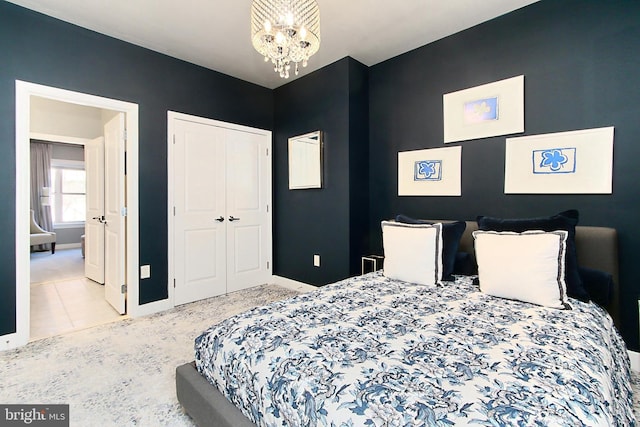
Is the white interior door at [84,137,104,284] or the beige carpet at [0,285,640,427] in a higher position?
the white interior door at [84,137,104,284]

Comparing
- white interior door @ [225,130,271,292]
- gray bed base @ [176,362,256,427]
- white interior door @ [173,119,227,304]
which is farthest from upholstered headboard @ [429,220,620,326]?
white interior door @ [173,119,227,304]

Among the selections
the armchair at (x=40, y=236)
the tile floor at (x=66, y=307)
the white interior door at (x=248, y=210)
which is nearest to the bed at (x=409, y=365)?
the tile floor at (x=66, y=307)

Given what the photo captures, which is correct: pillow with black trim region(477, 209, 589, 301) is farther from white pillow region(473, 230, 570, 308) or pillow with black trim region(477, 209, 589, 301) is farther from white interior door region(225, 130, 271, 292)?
white interior door region(225, 130, 271, 292)

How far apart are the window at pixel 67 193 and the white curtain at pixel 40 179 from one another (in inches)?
10.5

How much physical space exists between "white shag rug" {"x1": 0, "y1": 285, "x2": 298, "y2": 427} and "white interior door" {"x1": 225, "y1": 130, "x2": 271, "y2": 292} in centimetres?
98

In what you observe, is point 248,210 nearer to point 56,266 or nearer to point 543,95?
point 543,95

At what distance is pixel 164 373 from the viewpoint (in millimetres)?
2068

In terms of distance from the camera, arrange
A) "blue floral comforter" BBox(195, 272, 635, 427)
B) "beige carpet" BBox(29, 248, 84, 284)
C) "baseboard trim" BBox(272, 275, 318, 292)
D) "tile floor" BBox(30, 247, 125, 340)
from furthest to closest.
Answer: "beige carpet" BBox(29, 248, 84, 284)
"baseboard trim" BBox(272, 275, 318, 292)
"tile floor" BBox(30, 247, 125, 340)
"blue floral comforter" BBox(195, 272, 635, 427)

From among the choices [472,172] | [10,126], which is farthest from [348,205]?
[10,126]

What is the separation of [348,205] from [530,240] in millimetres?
1773

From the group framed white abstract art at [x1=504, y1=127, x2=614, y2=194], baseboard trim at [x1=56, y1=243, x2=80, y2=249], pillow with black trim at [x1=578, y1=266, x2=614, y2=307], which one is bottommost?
baseboard trim at [x1=56, y1=243, x2=80, y2=249]

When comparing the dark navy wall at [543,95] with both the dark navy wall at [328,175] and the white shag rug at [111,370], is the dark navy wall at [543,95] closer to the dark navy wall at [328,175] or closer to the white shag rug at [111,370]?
the dark navy wall at [328,175]

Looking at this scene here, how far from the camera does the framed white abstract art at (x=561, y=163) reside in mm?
2152

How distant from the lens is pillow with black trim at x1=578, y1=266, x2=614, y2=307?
1900 millimetres
